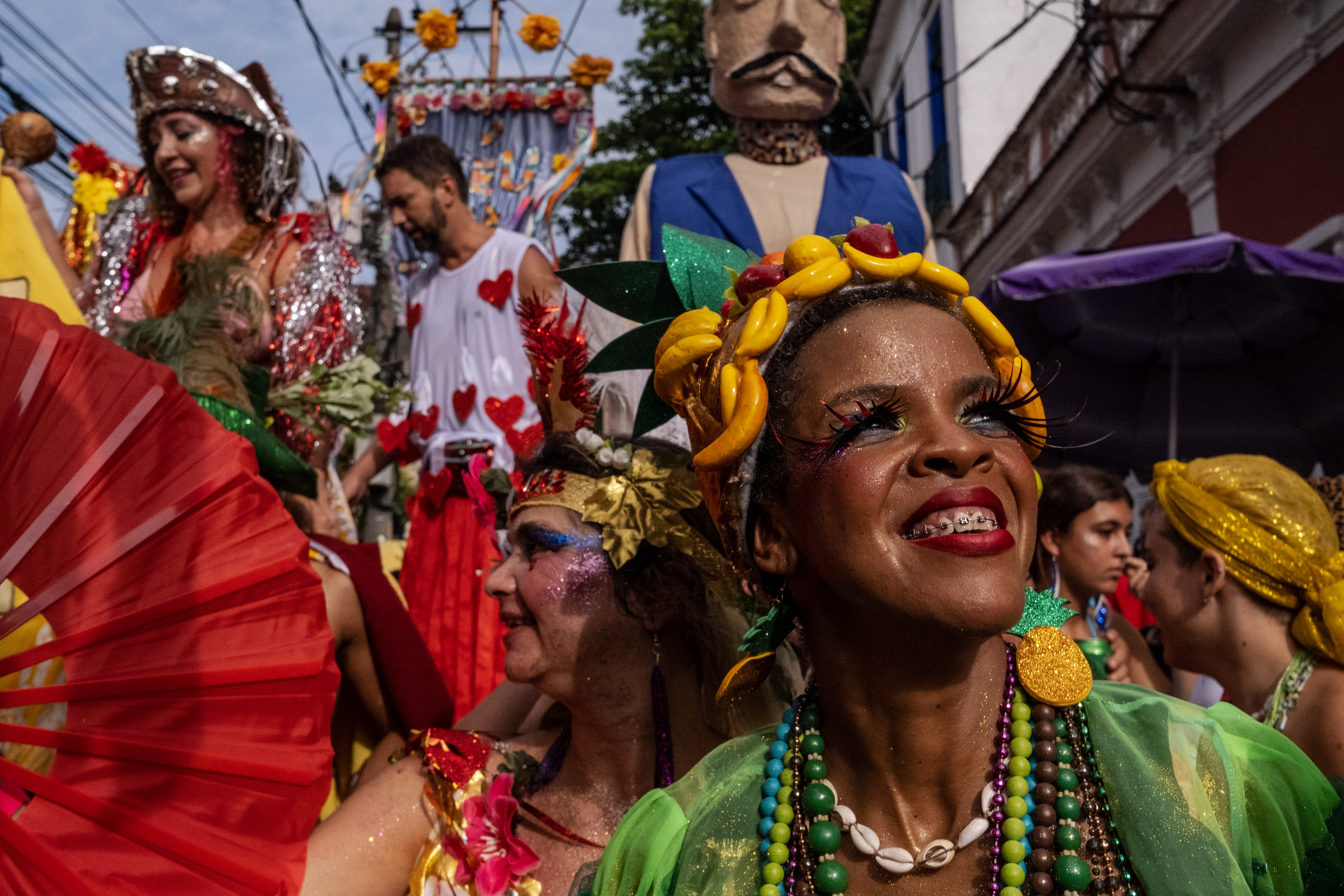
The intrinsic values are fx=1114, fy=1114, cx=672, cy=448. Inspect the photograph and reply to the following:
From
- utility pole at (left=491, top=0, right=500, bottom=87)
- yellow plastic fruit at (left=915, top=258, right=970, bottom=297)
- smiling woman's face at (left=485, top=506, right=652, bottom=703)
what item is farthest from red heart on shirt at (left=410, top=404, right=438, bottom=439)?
utility pole at (left=491, top=0, right=500, bottom=87)

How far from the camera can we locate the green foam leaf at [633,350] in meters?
2.19

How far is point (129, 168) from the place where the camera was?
554 centimetres

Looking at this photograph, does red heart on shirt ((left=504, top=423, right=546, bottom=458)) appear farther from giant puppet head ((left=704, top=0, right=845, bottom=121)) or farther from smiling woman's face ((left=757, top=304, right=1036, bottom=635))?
giant puppet head ((left=704, top=0, right=845, bottom=121))

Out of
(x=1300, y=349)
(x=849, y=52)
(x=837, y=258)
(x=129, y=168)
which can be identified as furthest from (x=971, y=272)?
(x=837, y=258)

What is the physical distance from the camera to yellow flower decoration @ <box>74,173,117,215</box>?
509 cm

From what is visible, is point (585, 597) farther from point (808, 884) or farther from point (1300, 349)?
point (1300, 349)

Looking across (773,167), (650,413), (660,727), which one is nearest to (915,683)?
(650,413)

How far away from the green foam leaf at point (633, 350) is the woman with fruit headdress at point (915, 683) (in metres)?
0.40

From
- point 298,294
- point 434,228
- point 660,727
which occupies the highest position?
point 434,228

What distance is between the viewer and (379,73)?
11.6 meters

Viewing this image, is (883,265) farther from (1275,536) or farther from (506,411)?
(506,411)

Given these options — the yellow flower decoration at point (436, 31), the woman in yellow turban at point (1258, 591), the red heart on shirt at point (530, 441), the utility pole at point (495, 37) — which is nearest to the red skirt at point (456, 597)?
the red heart on shirt at point (530, 441)

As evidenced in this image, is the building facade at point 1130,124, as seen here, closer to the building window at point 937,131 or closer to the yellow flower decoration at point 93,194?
the building window at point 937,131

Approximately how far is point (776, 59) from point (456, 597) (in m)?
2.19
